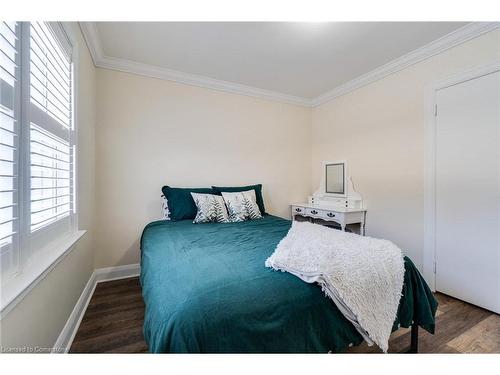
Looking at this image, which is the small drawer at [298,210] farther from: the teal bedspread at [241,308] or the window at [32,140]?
the window at [32,140]

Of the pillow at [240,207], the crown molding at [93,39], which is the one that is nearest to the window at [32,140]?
the crown molding at [93,39]

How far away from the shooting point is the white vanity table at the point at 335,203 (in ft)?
9.32

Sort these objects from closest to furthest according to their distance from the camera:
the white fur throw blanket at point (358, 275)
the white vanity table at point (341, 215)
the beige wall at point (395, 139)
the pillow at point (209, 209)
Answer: the white fur throw blanket at point (358, 275)
the beige wall at point (395, 139)
the pillow at point (209, 209)
the white vanity table at point (341, 215)

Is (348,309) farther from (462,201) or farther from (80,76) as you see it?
(80,76)

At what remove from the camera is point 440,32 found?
2.01 m

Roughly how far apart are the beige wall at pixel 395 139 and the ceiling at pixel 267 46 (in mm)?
261

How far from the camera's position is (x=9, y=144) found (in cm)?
93

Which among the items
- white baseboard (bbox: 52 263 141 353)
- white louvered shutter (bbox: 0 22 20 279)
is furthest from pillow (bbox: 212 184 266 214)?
white louvered shutter (bbox: 0 22 20 279)

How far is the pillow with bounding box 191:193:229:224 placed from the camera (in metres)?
2.36

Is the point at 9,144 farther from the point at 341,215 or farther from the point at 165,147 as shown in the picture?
the point at 341,215

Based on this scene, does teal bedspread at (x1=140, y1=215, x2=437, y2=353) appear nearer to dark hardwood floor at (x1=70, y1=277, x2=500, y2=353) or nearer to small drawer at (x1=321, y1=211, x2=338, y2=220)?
dark hardwood floor at (x1=70, y1=277, x2=500, y2=353)

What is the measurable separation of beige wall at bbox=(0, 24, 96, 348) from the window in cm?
17

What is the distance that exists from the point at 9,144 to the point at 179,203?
5.34 feet
